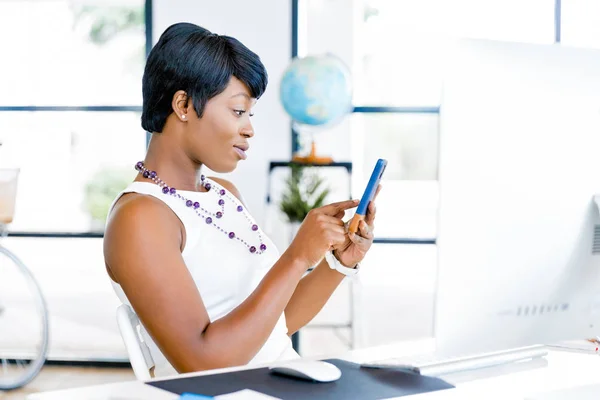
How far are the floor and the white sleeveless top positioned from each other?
232 centimetres

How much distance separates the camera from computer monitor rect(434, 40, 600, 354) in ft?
3.10

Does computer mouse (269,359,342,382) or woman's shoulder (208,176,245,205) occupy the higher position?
woman's shoulder (208,176,245,205)

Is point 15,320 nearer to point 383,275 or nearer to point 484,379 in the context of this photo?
point 383,275

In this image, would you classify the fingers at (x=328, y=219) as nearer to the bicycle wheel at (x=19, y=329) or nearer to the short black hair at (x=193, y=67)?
the short black hair at (x=193, y=67)

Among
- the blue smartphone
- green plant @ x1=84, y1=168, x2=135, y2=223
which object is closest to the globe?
green plant @ x1=84, y1=168, x2=135, y2=223

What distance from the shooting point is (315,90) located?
3785 millimetres

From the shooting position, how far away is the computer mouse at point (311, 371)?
999mm

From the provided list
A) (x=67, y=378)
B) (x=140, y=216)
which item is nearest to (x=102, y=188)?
(x=67, y=378)

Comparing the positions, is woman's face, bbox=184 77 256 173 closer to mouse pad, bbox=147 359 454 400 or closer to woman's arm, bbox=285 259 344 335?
woman's arm, bbox=285 259 344 335

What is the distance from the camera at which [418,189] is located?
5.31 meters

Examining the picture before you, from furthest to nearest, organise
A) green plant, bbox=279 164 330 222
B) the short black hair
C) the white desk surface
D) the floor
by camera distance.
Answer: green plant, bbox=279 164 330 222 < the floor < the short black hair < the white desk surface

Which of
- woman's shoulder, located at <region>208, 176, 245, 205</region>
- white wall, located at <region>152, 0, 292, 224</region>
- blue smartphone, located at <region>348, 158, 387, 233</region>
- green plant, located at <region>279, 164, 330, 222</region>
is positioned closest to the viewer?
blue smartphone, located at <region>348, 158, 387, 233</region>

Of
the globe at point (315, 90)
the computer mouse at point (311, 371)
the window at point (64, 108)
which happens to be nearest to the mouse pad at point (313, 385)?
the computer mouse at point (311, 371)

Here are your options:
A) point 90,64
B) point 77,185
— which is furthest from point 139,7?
point 77,185
